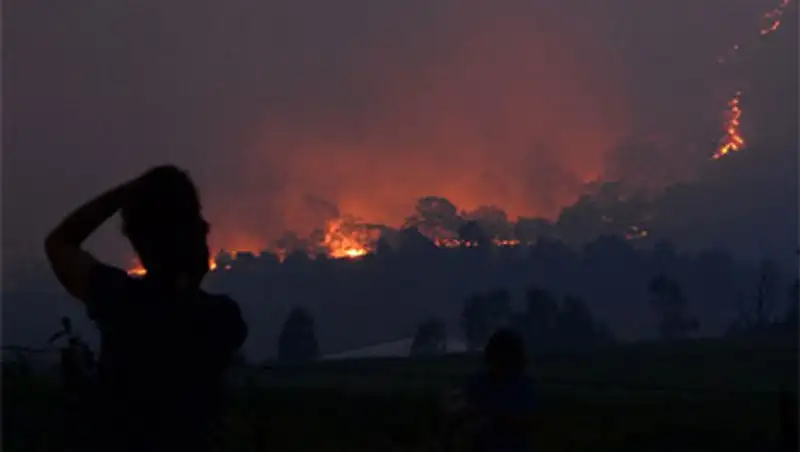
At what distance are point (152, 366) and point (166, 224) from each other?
35 centimetres

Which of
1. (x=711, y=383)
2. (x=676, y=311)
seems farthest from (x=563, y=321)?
(x=711, y=383)

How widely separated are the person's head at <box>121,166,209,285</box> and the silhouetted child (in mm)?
4539

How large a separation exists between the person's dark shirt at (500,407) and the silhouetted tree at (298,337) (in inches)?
4308

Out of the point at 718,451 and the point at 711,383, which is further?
the point at 711,383

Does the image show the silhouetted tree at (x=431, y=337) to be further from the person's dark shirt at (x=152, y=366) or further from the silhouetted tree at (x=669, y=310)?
the person's dark shirt at (x=152, y=366)

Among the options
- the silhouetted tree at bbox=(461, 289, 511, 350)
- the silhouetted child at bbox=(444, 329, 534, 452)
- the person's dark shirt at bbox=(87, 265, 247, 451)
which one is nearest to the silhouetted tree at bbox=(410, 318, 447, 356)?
the silhouetted tree at bbox=(461, 289, 511, 350)

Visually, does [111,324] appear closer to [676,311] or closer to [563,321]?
[563,321]

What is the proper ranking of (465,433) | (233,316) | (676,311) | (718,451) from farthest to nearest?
(676,311) → (718,451) → (465,433) → (233,316)

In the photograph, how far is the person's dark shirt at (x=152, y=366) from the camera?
2.57 m

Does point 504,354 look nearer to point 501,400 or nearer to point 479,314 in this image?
point 501,400

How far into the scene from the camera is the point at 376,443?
17781 mm

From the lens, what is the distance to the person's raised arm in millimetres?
2631

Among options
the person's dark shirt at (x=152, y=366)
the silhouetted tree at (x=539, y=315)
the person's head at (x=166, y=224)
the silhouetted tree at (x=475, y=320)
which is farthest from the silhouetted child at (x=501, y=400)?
the silhouetted tree at (x=475, y=320)

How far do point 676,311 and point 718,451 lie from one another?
134063mm
